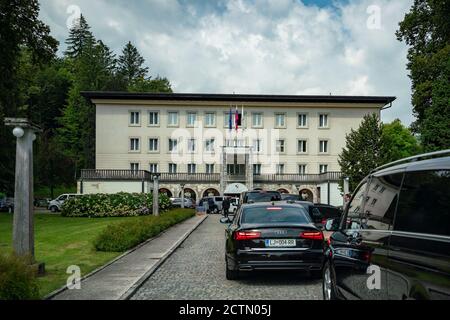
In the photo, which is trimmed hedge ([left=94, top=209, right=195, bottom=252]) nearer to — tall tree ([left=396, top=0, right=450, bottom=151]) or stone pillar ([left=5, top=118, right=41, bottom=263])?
stone pillar ([left=5, top=118, right=41, bottom=263])

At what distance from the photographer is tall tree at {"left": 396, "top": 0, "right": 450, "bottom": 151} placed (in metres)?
35.8

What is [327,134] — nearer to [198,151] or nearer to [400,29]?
Answer: [198,151]

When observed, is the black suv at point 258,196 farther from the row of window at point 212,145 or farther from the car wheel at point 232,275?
the row of window at point 212,145

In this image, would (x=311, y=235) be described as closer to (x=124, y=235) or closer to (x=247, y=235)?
(x=247, y=235)

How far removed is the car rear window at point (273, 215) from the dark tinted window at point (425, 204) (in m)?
5.88

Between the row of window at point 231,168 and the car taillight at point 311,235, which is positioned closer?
the car taillight at point 311,235

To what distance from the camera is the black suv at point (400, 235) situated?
4.16 m

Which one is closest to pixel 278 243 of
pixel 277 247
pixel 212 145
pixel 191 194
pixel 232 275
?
pixel 277 247

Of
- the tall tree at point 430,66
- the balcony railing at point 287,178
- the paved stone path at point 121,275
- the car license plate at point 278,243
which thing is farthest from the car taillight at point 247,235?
the balcony railing at point 287,178

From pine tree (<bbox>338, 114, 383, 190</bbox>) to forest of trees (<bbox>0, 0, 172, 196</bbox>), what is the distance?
24171 millimetres

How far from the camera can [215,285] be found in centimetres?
1025

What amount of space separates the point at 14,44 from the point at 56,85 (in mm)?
66482

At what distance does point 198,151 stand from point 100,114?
13.0 metres
